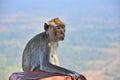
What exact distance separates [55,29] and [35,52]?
7.8 inches

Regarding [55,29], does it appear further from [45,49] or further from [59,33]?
[45,49]

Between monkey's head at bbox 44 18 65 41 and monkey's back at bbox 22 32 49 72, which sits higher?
monkey's head at bbox 44 18 65 41

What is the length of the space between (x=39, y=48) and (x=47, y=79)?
407mm

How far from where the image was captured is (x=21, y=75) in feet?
10.2

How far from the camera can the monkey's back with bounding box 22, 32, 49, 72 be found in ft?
10.9

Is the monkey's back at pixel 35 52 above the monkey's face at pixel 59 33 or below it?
below

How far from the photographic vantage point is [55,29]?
3.37 meters

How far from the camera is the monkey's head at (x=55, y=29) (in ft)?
11.0

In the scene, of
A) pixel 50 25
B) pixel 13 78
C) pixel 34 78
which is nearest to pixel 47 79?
pixel 34 78

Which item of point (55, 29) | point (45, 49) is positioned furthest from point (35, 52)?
point (55, 29)

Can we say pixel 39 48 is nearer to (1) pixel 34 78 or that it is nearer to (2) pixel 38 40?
(2) pixel 38 40

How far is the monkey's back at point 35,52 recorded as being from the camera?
10.9ft

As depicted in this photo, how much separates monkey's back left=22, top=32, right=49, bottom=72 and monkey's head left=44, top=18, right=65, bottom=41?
4cm

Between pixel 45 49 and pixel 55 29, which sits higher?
pixel 55 29
